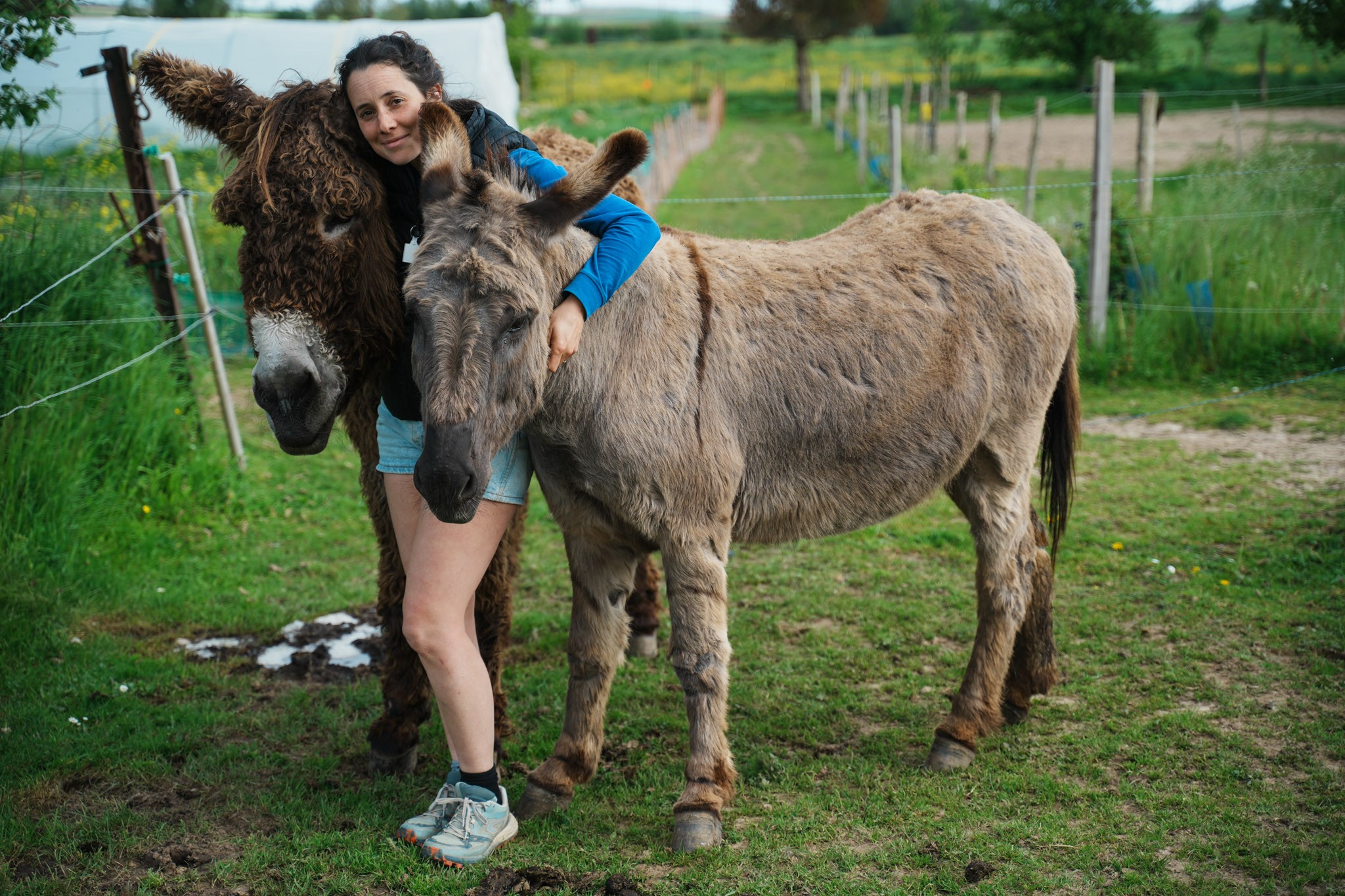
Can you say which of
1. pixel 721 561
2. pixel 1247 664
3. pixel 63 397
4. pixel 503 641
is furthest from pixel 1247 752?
pixel 63 397

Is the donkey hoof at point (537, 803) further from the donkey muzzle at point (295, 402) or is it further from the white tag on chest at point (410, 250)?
the white tag on chest at point (410, 250)

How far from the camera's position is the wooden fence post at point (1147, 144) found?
32.3 ft

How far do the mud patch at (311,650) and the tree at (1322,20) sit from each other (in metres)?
7.54

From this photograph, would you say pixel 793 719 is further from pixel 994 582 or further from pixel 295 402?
pixel 295 402

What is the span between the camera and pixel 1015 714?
390cm

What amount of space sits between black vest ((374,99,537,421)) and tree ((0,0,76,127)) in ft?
6.78

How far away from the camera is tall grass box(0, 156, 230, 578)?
499cm

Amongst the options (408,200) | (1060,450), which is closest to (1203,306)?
(1060,450)

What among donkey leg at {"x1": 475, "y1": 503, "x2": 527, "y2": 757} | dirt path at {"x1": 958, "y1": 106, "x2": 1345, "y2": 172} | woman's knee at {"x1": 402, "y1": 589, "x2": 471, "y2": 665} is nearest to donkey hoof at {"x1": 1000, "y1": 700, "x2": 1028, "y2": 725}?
donkey leg at {"x1": 475, "y1": 503, "x2": 527, "y2": 757}

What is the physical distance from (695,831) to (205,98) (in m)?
2.92

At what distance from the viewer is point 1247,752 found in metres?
3.48

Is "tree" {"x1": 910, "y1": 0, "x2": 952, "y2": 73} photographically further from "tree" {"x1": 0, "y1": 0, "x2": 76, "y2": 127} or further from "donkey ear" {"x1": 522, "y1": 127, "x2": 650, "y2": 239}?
"donkey ear" {"x1": 522, "y1": 127, "x2": 650, "y2": 239}

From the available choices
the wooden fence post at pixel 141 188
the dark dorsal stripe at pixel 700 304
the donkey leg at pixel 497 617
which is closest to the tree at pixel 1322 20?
the dark dorsal stripe at pixel 700 304

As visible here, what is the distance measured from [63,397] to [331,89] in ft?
11.8
